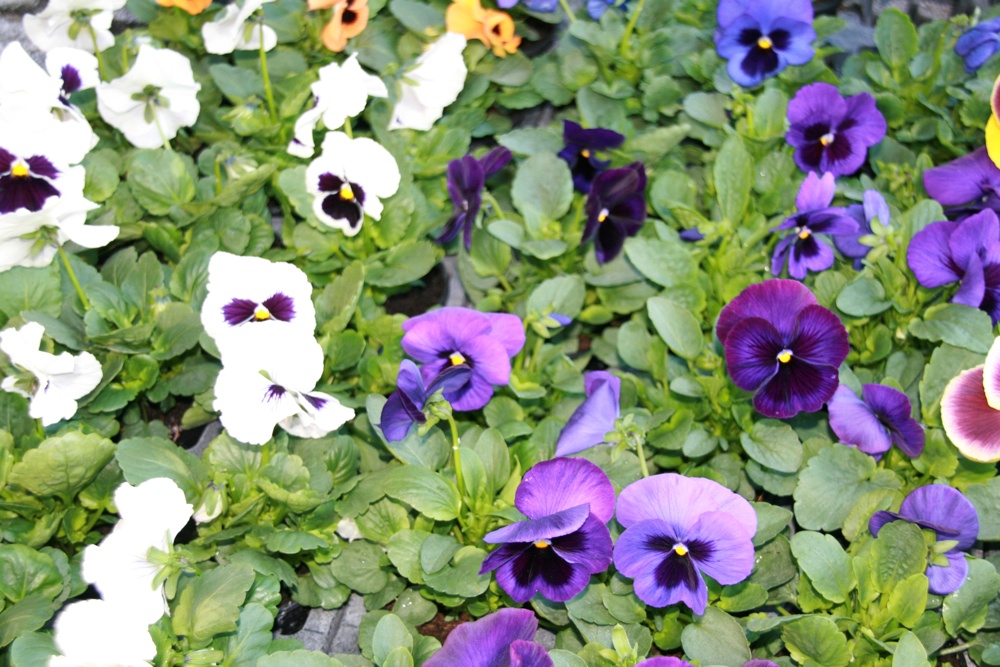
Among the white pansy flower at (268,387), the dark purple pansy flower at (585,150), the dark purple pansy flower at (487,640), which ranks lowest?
the dark purple pansy flower at (487,640)

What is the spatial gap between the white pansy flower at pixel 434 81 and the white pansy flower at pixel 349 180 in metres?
0.29

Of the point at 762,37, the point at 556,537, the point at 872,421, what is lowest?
the point at 872,421

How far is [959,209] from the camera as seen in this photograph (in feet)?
6.41

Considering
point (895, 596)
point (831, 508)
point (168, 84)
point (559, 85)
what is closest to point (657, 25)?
point (559, 85)

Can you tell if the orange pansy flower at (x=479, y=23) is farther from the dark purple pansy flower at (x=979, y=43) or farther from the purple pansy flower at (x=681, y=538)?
the purple pansy flower at (x=681, y=538)

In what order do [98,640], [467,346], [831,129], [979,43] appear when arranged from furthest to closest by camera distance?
1. [979,43]
2. [831,129]
3. [467,346]
4. [98,640]

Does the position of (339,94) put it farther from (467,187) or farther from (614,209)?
(614,209)

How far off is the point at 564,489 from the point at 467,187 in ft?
2.35

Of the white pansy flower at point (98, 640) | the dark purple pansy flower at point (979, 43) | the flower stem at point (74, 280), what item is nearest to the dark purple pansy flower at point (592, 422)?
the white pansy flower at point (98, 640)

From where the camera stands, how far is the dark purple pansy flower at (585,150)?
197 cm

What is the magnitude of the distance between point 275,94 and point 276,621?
114 centimetres

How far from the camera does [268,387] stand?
1.44 metres

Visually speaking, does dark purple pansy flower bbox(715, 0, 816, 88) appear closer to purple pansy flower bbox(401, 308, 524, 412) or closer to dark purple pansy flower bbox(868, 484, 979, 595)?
purple pansy flower bbox(401, 308, 524, 412)

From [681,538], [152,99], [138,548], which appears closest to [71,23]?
[152,99]
